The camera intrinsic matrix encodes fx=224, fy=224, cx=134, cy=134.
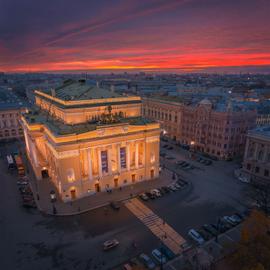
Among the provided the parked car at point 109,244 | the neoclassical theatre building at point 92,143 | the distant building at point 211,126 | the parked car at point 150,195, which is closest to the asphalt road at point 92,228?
the parked car at point 109,244

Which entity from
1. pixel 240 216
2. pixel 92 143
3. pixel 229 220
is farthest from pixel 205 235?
pixel 92 143

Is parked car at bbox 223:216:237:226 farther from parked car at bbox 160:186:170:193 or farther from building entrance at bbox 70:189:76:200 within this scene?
building entrance at bbox 70:189:76:200

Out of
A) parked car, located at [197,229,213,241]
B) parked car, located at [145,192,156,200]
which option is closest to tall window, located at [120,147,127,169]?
parked car, located at [145,192,156,200]

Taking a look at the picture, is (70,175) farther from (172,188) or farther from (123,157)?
(172,188)

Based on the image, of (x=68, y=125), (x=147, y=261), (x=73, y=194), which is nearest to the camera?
(x=147, y=261)

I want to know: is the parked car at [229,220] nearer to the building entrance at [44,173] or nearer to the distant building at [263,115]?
the building entrance at [44,173]
